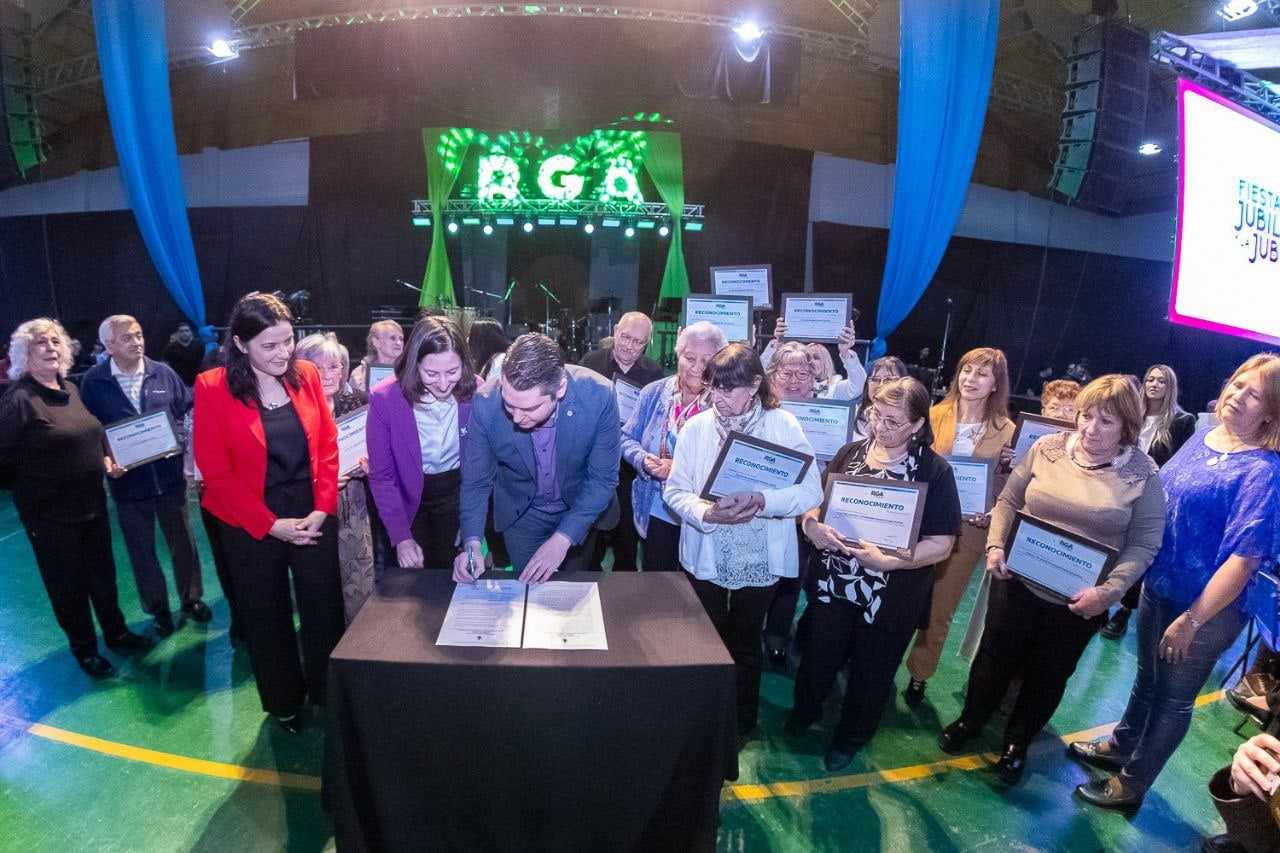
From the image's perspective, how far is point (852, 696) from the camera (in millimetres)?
2533

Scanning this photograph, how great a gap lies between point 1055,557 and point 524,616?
1.85 metres

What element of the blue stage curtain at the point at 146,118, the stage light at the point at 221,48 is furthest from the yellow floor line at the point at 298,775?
the stage light at the point at 221,48

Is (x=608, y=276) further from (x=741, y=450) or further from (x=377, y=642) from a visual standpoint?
(x=377, y=642)

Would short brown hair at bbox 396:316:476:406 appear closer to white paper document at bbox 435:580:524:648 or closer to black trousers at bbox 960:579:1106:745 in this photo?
white paper document at bbox 435:580:524:648

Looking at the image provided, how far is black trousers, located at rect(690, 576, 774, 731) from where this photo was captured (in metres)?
2.47

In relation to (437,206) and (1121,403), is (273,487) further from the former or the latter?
(437,206)

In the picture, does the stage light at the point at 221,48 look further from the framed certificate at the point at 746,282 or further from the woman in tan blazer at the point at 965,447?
the woman in tan blazer at the point at 965,447

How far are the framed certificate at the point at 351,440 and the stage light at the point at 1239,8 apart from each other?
9.68 meters

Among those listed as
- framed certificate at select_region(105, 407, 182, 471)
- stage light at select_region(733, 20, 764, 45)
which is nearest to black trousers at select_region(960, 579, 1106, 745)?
framed certificate at select_region(105, 407, 182, 471)

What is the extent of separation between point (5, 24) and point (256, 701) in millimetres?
11606

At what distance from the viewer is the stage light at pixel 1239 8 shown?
687cm

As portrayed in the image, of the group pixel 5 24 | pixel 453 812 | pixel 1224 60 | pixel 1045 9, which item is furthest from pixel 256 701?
pixel 1045 9

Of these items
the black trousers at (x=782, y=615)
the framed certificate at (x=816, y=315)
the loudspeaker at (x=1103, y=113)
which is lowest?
the black trousers at (x=782, y=615)

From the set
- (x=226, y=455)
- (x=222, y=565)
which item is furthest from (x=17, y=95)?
(x=226, y=455)
